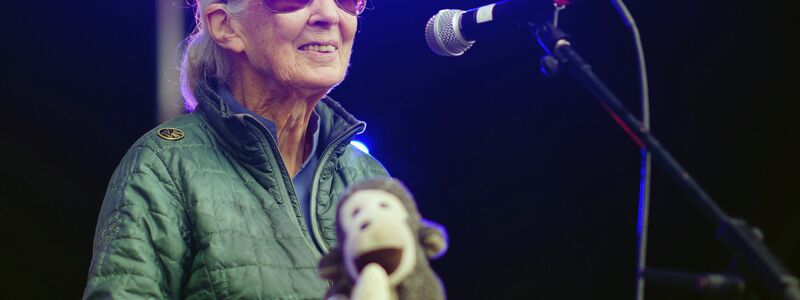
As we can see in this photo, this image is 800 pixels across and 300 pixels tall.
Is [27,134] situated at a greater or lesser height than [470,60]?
lesser

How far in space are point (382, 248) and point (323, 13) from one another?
42.0 inches

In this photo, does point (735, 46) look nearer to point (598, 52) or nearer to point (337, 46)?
point (598, 52)

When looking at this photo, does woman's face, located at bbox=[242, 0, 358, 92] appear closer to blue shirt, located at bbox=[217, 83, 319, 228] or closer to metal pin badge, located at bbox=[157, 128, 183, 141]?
blue shirt, located at bbox=[217, 83, 319, 228]

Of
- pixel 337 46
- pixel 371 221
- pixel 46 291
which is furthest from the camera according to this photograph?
pixel 46 291

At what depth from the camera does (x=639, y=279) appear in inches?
48.8

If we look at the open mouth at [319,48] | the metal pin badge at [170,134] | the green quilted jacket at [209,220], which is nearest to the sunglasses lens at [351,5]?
the open mouth at [319,48]

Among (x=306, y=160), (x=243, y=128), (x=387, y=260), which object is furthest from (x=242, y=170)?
(x=387, y=260)

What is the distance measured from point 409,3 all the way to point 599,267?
1308mm

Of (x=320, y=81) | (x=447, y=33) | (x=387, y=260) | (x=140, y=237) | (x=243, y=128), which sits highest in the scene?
(x=447, y=33)

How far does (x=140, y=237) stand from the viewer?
164 centimetres

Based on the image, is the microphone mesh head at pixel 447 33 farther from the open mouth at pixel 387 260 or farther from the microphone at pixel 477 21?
the open mouth at pixel 387 260

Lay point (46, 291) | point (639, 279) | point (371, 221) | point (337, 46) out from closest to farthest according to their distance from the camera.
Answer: point (371, 221), point (639, 279), point (337, 46), point (46, 291)

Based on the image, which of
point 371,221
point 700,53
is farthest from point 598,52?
point 371,221

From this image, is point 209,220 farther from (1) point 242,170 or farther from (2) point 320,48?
(2) point 320,48
